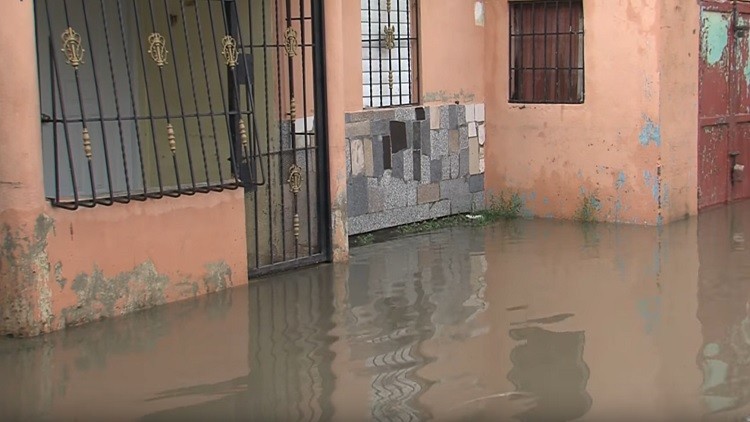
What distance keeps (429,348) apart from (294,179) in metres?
2.70

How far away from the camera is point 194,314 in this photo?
24.8 feet

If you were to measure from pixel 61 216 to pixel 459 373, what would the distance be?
2.74 meters

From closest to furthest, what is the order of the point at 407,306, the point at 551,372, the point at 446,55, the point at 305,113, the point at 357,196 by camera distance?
1. the point at 551,372
2. the point at 407,306
3. the point at 305,113
4. the point at 357,196
5. the point at 446,55

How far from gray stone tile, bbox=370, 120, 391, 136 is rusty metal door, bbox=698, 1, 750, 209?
3.41 metres

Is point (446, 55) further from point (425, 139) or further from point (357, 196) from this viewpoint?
point (357, 196)

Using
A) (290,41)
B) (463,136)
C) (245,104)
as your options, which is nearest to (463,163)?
(463,136)

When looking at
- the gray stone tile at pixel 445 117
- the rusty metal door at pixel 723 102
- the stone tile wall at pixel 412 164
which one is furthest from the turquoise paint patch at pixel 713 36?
the gray stone tile at pixel 445 117

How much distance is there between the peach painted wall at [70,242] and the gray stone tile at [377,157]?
276cm

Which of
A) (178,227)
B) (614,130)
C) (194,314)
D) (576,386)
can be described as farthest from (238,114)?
(614,130)

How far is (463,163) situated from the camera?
11.9 m

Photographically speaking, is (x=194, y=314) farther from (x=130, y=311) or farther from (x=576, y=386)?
(x=576, y=386)

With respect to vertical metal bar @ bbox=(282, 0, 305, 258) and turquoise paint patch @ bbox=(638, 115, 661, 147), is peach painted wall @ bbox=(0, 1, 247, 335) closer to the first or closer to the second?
Answer: vertical metal bar @ bbox=(282, 0, 305, 258)

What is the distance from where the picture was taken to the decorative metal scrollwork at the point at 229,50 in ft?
26.9

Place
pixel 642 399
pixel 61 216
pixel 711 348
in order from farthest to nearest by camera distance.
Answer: pixel 61 216, pixel 711 348, pixel 642 399
